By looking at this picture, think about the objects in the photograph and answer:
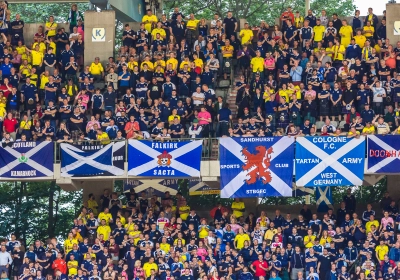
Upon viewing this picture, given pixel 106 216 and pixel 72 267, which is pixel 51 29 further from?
pixel 72 267

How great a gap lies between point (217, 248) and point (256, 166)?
280 cm

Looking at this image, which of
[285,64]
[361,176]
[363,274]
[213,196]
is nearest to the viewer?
[363,274]

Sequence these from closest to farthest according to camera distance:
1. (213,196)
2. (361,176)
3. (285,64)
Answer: (361,176), (285,64), (213,196)

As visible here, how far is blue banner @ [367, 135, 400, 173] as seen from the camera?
3678 cm

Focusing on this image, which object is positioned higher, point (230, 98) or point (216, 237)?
point (230, 98)

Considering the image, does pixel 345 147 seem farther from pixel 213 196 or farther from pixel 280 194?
pixel 213 196

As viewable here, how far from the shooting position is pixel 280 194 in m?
37.4

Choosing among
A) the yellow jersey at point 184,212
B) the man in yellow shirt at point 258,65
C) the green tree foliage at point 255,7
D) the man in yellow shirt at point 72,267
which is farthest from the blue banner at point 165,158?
the green tree foliage at point 255,7

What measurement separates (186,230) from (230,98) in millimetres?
5252

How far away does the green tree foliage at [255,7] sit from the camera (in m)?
55.0

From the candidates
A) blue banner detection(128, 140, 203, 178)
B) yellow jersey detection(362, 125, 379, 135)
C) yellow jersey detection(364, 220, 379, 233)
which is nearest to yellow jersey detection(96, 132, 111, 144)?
blue banner detection(128, 140, 203, 178)

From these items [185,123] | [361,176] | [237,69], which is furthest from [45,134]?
[361,176]

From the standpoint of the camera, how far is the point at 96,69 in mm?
41156

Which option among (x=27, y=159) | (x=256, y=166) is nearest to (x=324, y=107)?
(x=256, y=166)
